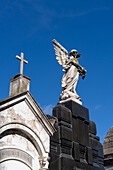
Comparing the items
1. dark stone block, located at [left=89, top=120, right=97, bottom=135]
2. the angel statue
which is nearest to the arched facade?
the angel statue

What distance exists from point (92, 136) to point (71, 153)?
1.71 metres

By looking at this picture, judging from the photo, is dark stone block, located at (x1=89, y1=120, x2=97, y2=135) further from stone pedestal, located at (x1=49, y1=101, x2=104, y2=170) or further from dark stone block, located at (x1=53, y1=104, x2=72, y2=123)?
dark stone block, located at (x1=53, y1=104, x2=72, y2=123)

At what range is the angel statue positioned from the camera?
980cm

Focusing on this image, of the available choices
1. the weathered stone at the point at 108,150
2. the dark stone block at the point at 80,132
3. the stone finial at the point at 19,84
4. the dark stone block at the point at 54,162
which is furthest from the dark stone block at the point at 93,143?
the weathered stone at the point at 108,150

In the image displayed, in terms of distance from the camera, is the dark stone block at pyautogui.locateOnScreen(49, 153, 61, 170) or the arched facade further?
the dark stone block at pyautogui.locateOnScreen(49, 153, 61, 170)

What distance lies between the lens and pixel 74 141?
28.8ft

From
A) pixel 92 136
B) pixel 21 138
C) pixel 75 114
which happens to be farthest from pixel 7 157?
pixel 92 136

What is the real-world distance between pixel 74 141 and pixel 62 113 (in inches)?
39.0

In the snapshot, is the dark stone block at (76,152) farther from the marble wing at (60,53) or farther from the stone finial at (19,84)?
the marble wing at (60,53)

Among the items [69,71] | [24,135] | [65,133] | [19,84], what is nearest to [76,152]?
[65,133]

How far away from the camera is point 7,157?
6527 millimetres

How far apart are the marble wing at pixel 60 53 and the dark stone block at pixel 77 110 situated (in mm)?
1798

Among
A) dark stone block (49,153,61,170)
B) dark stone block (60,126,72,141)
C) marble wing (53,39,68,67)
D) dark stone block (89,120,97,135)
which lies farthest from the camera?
marble wing (53,39,68,67)

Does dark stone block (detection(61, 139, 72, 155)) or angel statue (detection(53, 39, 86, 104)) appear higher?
angel statue (detection(53, 39, 86, 104))
